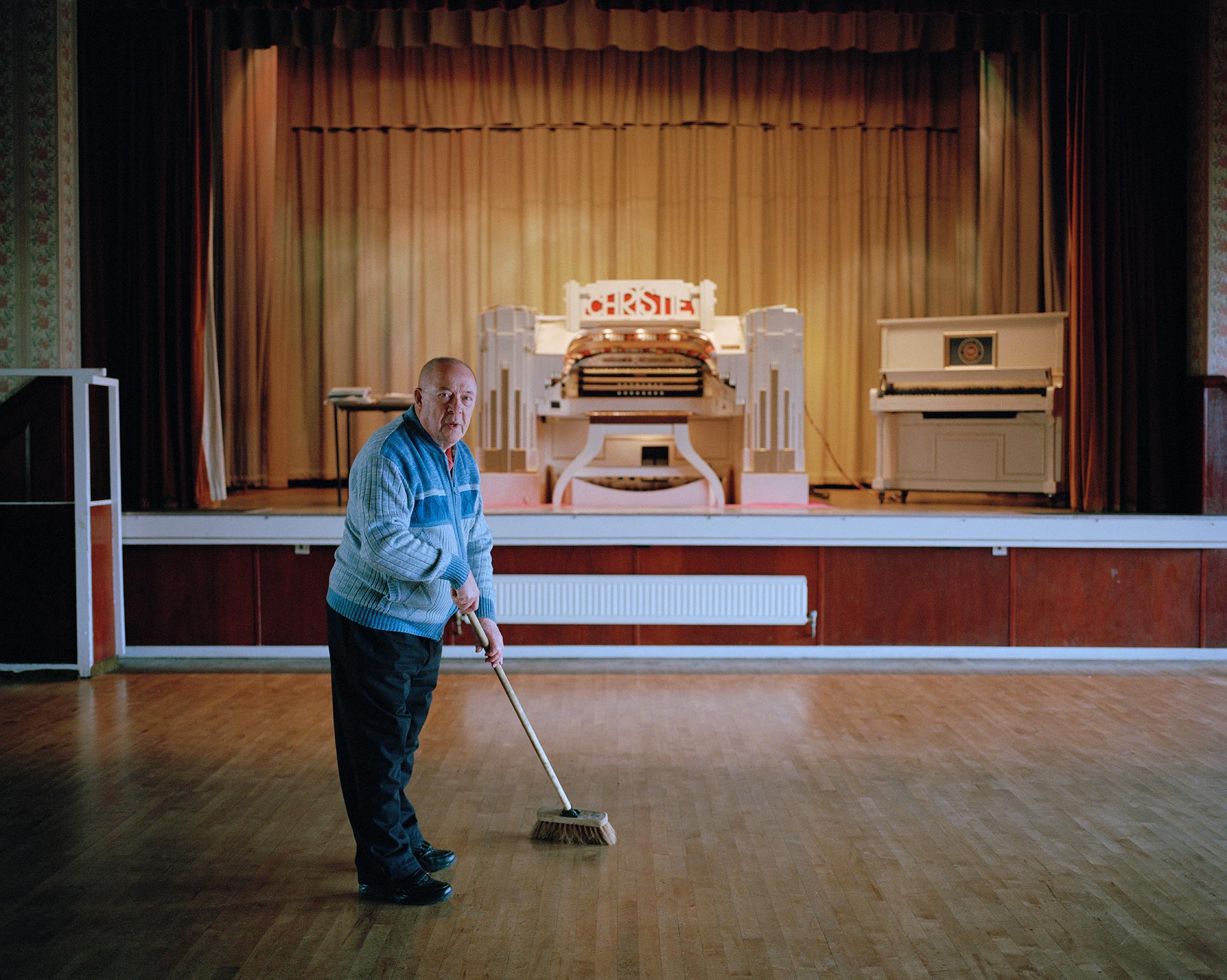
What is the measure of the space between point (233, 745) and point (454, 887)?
151 cm

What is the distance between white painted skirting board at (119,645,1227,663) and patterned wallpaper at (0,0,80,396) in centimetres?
155

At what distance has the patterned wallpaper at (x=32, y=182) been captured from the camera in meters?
5.27

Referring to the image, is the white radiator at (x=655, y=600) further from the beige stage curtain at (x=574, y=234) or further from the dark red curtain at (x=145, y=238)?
the beige stage curtain at (x=574, y=234)

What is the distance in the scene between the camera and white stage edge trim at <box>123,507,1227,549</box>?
5.14 metres

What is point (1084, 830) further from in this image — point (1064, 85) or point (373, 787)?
point (1064, 85)

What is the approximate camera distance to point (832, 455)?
8719mm

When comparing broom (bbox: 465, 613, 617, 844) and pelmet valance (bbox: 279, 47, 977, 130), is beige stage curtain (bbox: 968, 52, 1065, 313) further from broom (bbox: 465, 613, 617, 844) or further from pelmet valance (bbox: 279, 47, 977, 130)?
broom (bbox: 465, 613, 617, 844)

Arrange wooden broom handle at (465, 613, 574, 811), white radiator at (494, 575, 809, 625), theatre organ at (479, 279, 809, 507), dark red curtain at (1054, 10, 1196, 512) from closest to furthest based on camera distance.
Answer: wooden broom handle at (465, 613, 574, 811) < white radiator at (494, 575, 809, 625) < dark red curtain at (1054, 10, 1196, 512) < theatre organ at (479, 279, 809, 507)

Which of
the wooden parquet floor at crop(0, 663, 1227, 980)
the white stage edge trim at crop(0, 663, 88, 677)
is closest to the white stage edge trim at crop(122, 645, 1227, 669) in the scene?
the white stage edge trim at crop(0, 663, 88, 677)

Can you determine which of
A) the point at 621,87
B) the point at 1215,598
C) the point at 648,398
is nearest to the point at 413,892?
the point at 648,398

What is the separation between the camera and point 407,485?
2.35m

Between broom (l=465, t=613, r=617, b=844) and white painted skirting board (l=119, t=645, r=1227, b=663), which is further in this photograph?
white painted skirting board (l=119, t=645, r=1227, b=663)

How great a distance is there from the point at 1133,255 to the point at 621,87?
14.2ft

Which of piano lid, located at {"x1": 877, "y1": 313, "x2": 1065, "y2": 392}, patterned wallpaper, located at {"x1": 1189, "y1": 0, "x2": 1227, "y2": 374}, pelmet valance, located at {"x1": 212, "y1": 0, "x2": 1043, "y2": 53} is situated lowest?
piano lid, located at {"x1": 877, "y1": 313, "x2": 1065, "y2": 392}
